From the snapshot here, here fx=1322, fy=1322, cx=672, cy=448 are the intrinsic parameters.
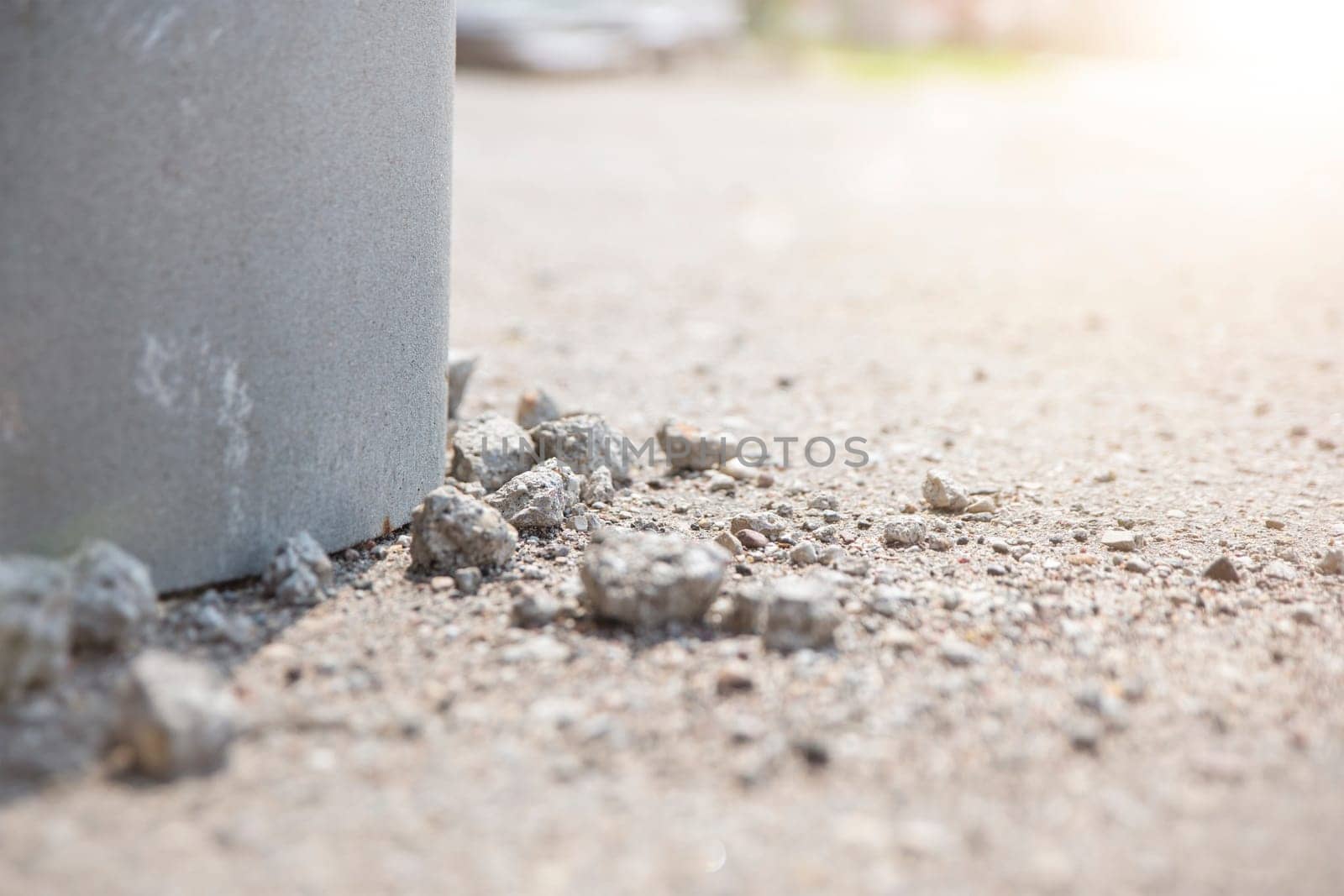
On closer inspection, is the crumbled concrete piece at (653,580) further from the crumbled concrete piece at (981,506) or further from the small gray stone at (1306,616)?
the small gray stone at (1306,616)

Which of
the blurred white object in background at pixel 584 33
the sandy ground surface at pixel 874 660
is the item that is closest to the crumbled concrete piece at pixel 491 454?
the sandy ground surface at pixel 874 660

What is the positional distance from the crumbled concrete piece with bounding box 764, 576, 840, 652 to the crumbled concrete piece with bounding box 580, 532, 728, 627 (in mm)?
139

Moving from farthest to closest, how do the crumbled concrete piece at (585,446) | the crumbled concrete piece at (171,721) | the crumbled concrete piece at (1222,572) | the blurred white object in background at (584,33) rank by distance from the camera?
the blurred white object in background at (584,33), the crumbled concrete piece at (585,446), the crumbled concrete piece at (1222,572), the crumbled concrete piece at (171,721)

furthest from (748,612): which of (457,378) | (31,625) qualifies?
(457,378)

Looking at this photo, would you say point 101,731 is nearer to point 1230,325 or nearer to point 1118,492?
point 1118,492

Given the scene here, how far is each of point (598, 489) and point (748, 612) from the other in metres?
0.84

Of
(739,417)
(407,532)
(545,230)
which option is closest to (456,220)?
(545,230)

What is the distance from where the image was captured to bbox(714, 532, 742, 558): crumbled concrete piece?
2848mm

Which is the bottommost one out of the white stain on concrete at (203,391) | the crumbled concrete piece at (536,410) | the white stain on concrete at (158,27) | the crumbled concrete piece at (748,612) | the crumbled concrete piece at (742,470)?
the crumbled concrete piece at (748,612)

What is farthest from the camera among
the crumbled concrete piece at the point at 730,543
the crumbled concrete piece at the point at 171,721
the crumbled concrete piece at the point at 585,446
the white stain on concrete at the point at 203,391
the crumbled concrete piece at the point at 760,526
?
the crumbled concrete piece at the point at 585,446

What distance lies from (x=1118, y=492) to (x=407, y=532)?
175 centimetres

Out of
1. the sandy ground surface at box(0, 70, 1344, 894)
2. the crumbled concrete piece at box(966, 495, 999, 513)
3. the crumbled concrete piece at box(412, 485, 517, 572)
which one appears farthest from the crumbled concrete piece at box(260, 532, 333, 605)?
the crumbled concrete piece at box(966, 495, 999, 513)

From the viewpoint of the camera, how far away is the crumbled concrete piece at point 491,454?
3.16 metres

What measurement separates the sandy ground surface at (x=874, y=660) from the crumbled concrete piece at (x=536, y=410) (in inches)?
12.0
